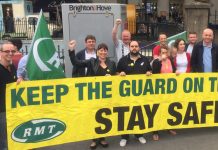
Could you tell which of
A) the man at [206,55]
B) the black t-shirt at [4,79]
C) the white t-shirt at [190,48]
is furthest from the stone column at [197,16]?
the black t-shirt at [4,79]

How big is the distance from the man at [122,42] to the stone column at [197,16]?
7.85 metres

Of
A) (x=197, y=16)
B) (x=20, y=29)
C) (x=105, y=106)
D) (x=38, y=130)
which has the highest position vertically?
(x=197, y=16)

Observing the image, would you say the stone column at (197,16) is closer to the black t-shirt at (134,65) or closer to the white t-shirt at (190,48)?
the white t-shirt at (190,48)

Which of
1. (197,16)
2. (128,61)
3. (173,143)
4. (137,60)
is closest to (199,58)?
(137,60)

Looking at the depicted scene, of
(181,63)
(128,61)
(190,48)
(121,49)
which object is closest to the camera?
(128,61)

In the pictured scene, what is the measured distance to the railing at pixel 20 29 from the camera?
57.3 feet

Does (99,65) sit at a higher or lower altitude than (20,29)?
lower

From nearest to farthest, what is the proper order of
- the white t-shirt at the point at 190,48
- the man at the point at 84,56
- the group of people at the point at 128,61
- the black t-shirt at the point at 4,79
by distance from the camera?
1. the black t-shirt at the point at 4,79
2. the group of people at the point at 128,61
3. the man at the point at 84,56
4. the white t-shirt at the point at 190,48

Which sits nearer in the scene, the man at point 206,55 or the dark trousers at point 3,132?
the dark trousers at point 3,132

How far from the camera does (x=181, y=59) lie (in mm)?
6320

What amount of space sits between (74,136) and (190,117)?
1947 mm

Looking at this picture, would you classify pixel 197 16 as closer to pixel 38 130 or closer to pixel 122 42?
pixel 122 42

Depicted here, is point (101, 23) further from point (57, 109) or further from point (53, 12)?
point (53, 12)

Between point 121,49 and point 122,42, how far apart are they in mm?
130
